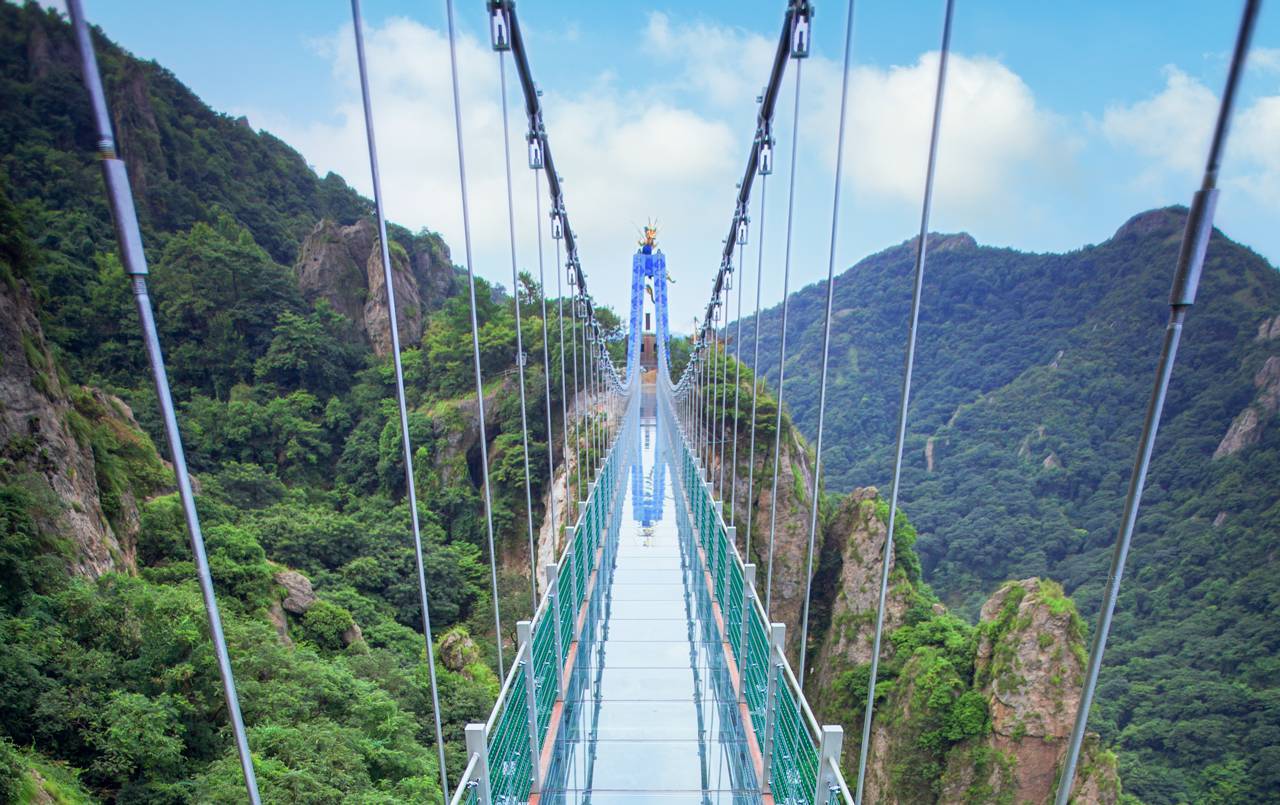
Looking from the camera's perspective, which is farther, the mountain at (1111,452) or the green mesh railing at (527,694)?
the mountain at (1111,452)

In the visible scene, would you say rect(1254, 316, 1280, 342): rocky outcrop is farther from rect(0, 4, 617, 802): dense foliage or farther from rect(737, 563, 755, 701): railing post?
rect(737, 563, 755, 701): railing post

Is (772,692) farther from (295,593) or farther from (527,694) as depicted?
(295,593)

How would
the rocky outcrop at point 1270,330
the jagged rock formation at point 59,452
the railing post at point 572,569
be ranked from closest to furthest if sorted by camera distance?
the railing post at point 572,569 < the jagged rock formation at point 59,452 < the rocky outcrop at point 1270,330

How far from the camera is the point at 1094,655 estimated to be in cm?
108

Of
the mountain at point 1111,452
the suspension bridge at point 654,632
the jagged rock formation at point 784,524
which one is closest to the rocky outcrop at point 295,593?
the suspension bridge at point 654,632

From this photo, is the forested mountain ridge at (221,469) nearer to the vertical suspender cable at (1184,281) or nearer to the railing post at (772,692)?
the vertical suspender cable at (1184,281)

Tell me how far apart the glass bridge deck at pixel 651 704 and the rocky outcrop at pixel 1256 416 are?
36.4 ft

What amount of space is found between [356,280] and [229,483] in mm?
8009

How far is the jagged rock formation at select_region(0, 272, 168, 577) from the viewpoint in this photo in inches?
233

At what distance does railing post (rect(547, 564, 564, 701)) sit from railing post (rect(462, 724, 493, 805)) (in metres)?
1.00

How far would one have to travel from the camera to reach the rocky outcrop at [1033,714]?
7.39 m

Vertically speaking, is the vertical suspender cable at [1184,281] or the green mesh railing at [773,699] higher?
the vertical suspender cable at [1184,281]

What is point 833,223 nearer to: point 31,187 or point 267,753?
point 267,753

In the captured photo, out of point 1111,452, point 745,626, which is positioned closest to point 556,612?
point 745,626
